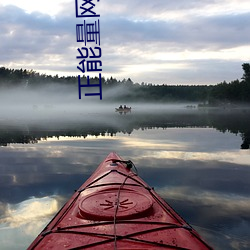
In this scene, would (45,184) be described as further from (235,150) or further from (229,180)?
(235,150)

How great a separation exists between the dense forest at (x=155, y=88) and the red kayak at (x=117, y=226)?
3904 inches

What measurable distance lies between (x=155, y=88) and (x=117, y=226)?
568 ft

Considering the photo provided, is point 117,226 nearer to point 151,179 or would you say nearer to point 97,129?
point 151,179

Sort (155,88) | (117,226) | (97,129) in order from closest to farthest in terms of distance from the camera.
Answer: (117,226), (97,129), (155,88)

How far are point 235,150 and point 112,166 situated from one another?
383 inches

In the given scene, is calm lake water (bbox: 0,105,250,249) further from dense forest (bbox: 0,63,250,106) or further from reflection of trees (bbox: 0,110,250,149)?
dense forest (bbox: 0,63,250,106)

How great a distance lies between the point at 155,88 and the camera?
175m

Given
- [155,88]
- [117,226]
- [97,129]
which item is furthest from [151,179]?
[155,88]

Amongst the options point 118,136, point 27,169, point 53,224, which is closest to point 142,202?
point 53,224

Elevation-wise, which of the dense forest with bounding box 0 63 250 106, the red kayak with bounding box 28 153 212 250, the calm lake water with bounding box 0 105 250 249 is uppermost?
the dense forest with bounding box 0 63 250 106

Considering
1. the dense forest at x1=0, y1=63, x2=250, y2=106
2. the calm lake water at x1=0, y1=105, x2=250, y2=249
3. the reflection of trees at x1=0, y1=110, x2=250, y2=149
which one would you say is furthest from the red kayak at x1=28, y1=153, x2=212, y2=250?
the dense forest at x1=0, y1=63, x2=250, y2=106

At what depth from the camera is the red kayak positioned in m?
4.12

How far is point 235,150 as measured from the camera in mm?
16312

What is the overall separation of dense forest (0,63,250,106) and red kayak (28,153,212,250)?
325ft
